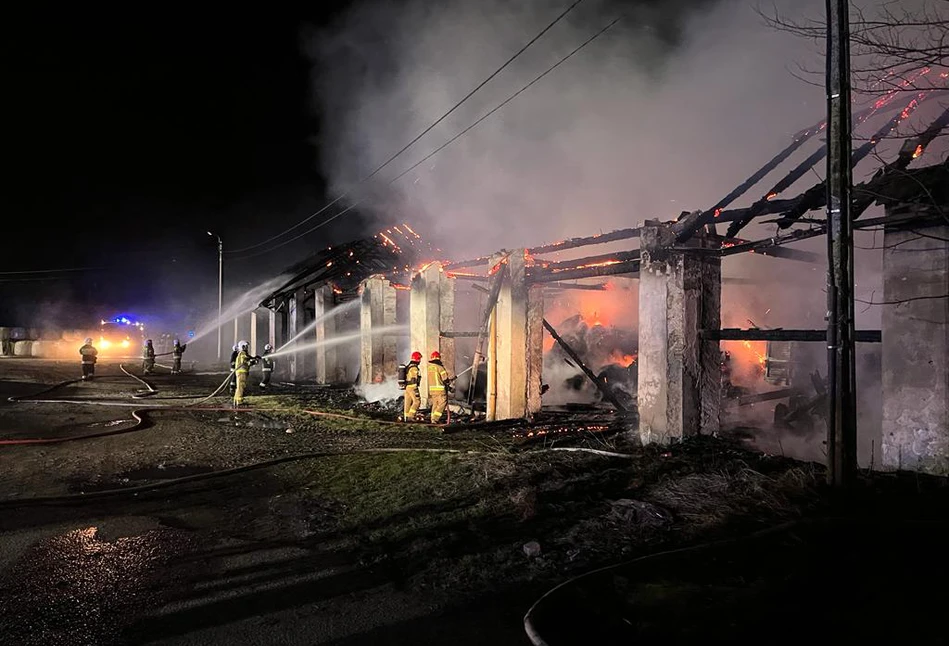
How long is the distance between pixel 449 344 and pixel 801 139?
8.81 metres

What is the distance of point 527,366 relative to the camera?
10.8 m

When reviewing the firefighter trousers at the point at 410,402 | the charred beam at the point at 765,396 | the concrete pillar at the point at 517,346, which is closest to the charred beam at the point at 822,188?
the concrete pillar at the point at 517,346

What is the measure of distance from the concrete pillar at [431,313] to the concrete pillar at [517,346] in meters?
2.68

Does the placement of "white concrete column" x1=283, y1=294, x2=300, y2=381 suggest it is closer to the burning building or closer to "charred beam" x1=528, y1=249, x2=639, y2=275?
the burning building

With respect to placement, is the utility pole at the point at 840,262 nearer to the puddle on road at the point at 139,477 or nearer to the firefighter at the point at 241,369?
the puddle on road at the point at 139,477

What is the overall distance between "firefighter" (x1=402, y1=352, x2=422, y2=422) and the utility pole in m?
8.01

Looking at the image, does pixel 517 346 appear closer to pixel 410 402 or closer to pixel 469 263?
pixel 469 263

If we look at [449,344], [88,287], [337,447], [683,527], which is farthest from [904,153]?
[88,287]

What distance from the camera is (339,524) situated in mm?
5234

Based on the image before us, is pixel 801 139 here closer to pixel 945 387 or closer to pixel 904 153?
pixel 904 153

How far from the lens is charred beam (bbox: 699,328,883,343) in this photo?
5.65 metres

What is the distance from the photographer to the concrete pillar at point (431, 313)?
13.3 m

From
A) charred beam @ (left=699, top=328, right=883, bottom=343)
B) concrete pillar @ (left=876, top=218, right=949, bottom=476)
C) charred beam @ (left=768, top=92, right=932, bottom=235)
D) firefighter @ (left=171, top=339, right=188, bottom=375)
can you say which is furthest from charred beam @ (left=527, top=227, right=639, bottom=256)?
firefighter @ (left=171, top=339, right=188, bottom=375)

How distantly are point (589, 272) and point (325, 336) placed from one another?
13.7 meters
